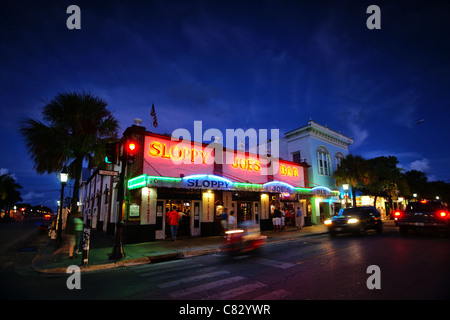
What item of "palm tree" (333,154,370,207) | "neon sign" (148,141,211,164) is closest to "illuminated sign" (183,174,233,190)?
"neon sign" (148,141,211,164)

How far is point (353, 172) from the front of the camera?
1007 inches

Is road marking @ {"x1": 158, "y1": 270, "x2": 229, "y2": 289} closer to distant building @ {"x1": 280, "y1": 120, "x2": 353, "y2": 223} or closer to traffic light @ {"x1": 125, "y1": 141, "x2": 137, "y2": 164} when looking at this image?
traffic light @ {"x1": 125, "y1": 141, "x2": 137, "y2": 164}

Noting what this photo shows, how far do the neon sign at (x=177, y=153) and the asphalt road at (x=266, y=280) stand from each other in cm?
811

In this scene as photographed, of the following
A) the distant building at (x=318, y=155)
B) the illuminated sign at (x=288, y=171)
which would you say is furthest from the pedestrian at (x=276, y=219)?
the distant building at (x=318, y=155)

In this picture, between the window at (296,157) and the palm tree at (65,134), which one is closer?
the palm tree at (65,134)

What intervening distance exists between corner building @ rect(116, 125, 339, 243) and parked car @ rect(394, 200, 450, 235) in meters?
7.50

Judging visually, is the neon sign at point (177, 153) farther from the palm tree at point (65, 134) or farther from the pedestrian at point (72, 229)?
the pedestrian at point (72, 229)

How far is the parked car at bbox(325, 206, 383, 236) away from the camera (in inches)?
542

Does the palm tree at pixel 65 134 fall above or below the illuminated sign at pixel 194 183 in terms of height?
above

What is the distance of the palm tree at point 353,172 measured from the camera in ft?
83.0

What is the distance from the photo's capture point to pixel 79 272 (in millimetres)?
7379

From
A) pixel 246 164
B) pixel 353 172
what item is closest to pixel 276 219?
pixel 246 164
